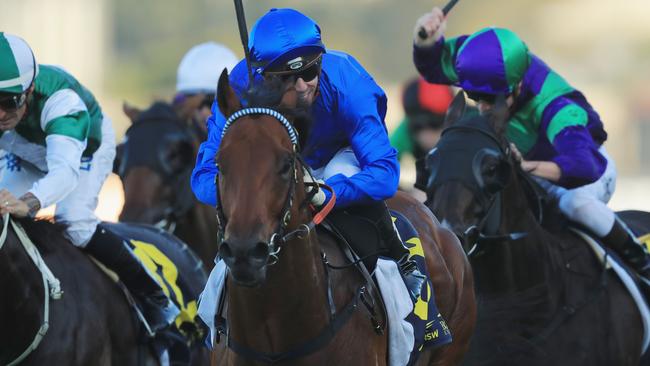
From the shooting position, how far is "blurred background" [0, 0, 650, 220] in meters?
21.5

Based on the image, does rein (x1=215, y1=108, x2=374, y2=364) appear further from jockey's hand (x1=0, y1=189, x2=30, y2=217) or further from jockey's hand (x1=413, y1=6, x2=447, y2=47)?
jockey's hand (x1=413, y1=6, x2=447, y2=47)

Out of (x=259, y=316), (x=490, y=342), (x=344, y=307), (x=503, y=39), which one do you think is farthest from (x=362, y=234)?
(x=503, y=39)

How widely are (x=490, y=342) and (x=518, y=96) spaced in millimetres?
1396

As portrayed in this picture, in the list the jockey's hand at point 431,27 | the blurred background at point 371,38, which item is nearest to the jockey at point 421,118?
the jockey's hand at point 431,27

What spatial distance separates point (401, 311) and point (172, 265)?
2585 millimetres

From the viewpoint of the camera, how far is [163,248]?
7.62 meters

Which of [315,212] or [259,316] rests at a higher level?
[315,212]

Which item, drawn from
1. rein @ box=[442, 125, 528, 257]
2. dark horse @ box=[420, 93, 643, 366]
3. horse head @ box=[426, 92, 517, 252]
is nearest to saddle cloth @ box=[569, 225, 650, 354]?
dark horse @ box=[420, 93, 643, 366]

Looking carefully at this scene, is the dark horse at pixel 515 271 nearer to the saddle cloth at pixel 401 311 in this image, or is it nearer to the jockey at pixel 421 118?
the saddle cloth at pixel 401 311

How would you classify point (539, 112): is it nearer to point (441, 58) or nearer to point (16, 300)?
point (441, 58)

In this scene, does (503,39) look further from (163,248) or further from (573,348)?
(163,248)

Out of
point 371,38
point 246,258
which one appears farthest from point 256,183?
point 371,38

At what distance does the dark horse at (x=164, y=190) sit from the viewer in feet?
29.1

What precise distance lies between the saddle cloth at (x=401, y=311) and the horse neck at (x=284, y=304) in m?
0.36
